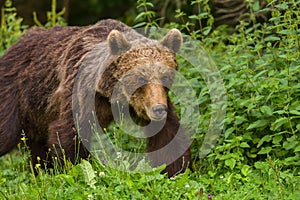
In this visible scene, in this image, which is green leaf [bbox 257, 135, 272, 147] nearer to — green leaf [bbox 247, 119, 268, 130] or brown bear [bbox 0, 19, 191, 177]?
green leaf [bbox 247, 119, 268, 130]

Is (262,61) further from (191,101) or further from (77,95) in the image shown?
(77,95)

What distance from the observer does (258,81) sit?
690 centimetres

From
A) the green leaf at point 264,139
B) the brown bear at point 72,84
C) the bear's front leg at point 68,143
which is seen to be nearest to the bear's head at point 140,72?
the brown bear at point 72,84

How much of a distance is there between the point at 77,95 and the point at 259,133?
66.0 inches

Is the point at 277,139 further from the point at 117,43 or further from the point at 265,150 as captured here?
the point at 117,43

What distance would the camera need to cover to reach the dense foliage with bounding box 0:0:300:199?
5.38 metres

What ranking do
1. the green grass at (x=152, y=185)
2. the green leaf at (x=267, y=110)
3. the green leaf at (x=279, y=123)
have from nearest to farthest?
1. the green grass at (x=152, y=185)
2. the green leaf at (x=279, y=123)
3. the green leaf at (x=267, y=110)

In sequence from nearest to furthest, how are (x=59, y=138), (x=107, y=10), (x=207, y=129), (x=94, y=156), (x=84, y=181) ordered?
1. (x=84, y=181)
2. (x=94, y=156)
3. (x=59, y=138)
4. (x=207, y=129)
5. (x=107, y=10)

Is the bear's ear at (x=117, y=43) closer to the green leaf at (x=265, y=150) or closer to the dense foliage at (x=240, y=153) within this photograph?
the dense foliage at (x=240, y=153)

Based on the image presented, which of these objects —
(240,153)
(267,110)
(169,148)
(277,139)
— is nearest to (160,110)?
(169,148)

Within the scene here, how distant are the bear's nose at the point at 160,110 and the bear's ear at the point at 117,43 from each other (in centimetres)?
67

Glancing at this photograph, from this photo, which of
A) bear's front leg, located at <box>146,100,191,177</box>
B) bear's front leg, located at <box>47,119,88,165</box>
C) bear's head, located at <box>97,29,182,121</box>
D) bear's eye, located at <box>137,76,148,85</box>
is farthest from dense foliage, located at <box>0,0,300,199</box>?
bear's eye, located at <box>137,76,148,85</box>

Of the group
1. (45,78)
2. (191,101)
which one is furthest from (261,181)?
(45,78)

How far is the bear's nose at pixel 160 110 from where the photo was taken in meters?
6.12
